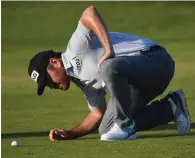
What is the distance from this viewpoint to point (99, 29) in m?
8.73

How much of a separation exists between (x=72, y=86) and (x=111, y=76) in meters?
7.53

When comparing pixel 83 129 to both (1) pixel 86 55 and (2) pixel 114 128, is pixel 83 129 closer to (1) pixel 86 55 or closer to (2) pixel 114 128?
(2) pixel 114 128

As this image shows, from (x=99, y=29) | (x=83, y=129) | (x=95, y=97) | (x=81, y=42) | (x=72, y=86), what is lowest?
(x=72, y=86)

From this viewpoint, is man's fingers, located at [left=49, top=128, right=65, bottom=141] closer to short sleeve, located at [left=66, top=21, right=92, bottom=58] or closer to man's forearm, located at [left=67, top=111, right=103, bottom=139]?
man's forearm, located at [left=67, top=111, right=103, bottom=139]

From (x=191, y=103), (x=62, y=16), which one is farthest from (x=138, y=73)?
(x=62, y=16)

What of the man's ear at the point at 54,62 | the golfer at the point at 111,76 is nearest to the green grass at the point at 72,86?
the golfer at the point at 111,76

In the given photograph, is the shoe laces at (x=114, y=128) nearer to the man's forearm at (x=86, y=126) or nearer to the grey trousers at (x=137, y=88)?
the grey trousers at (x=137, y=88)

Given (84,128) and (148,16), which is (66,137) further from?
(148,16)

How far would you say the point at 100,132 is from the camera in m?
9.35

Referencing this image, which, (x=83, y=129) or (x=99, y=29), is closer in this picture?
(x=99, y=29)

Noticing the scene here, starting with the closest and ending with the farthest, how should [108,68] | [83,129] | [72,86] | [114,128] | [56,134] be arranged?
1. [108,68]
2. [114,128]
3. [56,134]
4. [83,129]
5. [72,86]

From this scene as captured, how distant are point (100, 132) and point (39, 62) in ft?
3.16

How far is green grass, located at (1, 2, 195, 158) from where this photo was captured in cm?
861

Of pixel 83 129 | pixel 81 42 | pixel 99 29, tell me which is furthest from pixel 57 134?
pixel 99 29
